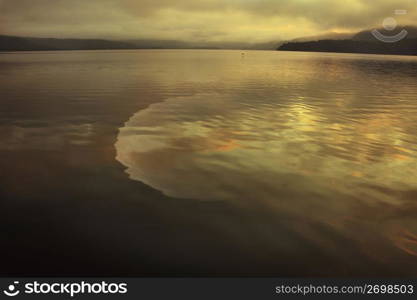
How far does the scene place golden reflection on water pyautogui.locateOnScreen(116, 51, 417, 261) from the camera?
8109 mm

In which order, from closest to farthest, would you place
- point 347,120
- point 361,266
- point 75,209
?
point 361,266 < point 75,209 < point 347,120

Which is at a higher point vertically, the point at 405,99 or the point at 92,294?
the point at 405,99

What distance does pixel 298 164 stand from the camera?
1184cm

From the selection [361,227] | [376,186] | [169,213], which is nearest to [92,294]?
[169,213]

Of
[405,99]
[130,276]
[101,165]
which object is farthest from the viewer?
[405,99]

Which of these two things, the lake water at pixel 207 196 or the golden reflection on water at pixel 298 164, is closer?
the lake water at pixel 207 196

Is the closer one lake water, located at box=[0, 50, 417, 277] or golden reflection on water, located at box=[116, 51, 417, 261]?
lake water, located at box=[0, 50, 417, 277]

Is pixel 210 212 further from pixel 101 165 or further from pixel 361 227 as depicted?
pixel 101 165

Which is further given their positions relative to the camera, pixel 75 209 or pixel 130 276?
pixel 75 209

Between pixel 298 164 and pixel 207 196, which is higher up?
pixel 298 164

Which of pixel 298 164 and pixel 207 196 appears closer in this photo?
pixel 207 196

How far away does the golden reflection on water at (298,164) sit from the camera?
26.6ft

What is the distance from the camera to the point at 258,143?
14398mm

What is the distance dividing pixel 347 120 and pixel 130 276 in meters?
16.9
